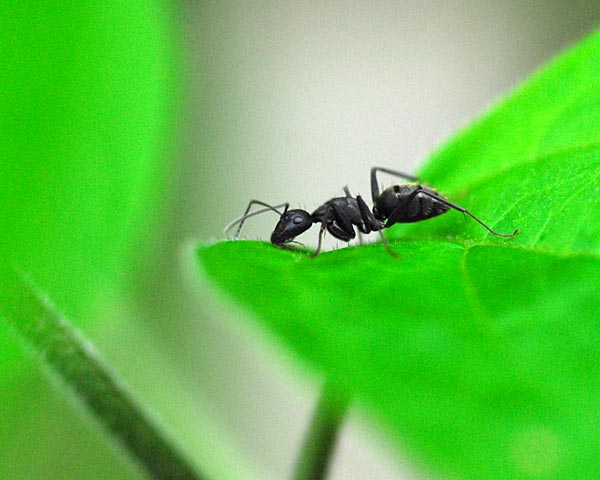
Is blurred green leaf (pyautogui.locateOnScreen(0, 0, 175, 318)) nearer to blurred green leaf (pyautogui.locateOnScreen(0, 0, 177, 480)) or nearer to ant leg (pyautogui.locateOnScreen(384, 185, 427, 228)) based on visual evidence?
blurred green leaf (pyautogui.locateOnScreen(0, 0, 177, 480))

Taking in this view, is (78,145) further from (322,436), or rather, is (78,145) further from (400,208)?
(400,208)

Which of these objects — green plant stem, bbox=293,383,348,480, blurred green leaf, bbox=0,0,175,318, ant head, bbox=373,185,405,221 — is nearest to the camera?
blurred green leaf, bbox=0,0,175,318

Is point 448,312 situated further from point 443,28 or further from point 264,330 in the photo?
point 443,28

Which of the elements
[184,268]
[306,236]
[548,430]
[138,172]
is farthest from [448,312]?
[306,236]

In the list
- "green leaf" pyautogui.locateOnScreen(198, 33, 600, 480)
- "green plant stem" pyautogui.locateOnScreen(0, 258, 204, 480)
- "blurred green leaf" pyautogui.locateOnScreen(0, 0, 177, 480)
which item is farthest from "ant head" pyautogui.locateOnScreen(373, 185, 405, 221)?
"green plant stem" pyautogui.locateOnScreen(0, 258, 204, 480)

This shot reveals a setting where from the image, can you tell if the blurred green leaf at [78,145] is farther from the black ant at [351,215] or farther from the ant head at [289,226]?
the ant head at [289,226]
